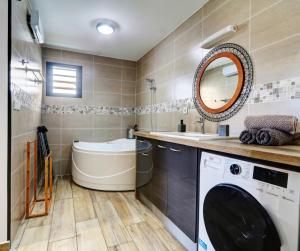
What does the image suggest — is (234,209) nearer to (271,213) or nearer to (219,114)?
(271,213)

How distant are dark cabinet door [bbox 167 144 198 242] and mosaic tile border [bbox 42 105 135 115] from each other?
92.7 inches

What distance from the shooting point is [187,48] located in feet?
7.68

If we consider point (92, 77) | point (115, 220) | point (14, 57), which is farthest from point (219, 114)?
point (92, 77)

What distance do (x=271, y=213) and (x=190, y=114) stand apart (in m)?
1.54

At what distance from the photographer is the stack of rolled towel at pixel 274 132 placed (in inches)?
41.6

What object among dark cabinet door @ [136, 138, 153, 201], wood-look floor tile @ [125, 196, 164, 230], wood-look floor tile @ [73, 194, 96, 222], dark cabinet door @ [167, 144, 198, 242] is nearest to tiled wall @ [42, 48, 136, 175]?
wood-look floor tile @ [73, 194, 96, 222]

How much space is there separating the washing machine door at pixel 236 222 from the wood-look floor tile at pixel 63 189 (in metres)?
2.00

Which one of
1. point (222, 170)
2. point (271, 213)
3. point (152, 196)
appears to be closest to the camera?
point (271, 213)

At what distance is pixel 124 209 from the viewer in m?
2.16

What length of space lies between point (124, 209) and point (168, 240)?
0.72m

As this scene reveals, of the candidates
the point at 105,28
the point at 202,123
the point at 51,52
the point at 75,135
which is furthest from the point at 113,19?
the point at 75,135

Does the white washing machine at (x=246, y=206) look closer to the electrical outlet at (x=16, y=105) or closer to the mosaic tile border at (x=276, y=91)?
the mosaic tile border at (x=276, y=91)

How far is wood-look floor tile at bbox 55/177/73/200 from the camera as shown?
250 centimetres

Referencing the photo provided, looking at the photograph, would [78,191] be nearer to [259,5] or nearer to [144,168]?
[144,168]
